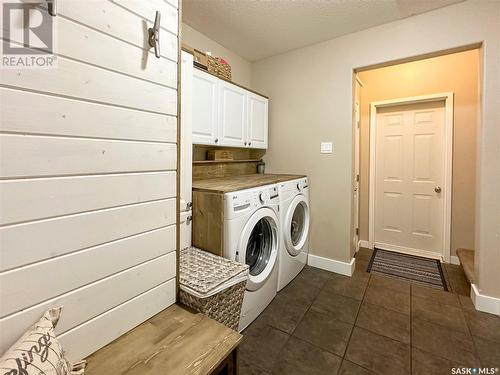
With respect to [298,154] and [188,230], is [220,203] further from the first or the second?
[298,154]

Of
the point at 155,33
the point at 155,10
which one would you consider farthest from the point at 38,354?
the point at 155,10

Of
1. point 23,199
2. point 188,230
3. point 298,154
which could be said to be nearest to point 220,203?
point 188,230

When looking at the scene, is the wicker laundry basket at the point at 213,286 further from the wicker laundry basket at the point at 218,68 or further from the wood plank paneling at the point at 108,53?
the wicker laundry basket at the point at 218,68

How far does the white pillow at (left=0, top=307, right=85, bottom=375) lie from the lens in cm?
65

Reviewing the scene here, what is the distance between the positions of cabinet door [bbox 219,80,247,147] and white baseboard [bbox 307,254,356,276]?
61.6 inches

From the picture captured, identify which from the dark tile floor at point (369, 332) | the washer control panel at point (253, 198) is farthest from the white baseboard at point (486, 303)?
the washer control panel at point (253, 198)

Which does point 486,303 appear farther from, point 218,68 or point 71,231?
point 218,68

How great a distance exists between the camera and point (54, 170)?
2.67ft

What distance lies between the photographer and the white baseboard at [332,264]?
2578mm

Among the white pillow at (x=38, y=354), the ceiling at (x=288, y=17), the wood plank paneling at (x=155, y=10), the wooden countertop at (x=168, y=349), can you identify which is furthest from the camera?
the ceiling at (x=288, y=17)

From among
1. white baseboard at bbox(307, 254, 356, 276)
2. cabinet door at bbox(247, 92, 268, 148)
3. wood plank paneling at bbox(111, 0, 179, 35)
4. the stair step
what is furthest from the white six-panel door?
wood plank paneling at bbox(111, 0, 179, 35)

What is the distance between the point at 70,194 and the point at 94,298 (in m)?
0.41

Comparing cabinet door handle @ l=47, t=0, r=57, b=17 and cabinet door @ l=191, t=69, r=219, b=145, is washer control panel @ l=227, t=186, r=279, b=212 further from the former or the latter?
cabinet door handle @ l=47, t=0, r=57, b=17

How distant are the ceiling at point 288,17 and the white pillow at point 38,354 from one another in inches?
92.8
